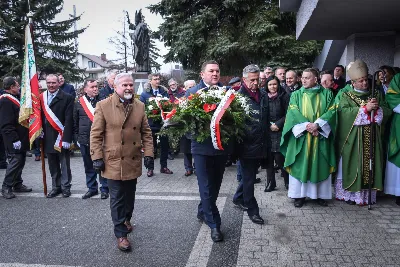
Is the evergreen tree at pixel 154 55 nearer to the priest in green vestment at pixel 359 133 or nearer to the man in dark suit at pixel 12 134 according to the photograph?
the man in dark suit at pixel 12 134

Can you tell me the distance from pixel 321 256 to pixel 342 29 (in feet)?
17.6

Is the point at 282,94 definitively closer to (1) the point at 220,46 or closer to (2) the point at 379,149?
(2) the point at 379,149

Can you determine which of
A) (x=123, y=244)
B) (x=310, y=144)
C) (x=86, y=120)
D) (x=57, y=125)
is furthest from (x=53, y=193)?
(x=310, y=144)

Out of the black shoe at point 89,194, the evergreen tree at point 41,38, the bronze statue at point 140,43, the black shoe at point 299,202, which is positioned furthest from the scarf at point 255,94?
the evergreen tree at point 41,38

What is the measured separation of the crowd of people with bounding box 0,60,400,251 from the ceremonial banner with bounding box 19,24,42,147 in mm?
178

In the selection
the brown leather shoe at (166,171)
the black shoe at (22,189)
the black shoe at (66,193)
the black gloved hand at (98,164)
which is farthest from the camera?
the brown leather shoe at (166,171)

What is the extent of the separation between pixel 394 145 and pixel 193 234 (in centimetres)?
350

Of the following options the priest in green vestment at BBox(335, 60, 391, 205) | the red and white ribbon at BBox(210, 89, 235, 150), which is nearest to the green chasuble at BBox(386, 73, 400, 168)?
the priest in green vestment at BBox(335, 60, 391, 205)

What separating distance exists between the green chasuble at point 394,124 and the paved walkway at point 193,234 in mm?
743

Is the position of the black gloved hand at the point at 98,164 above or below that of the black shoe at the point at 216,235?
above

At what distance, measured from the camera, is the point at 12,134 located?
646 centimetres

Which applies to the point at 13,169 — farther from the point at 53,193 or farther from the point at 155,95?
the point at 155,95

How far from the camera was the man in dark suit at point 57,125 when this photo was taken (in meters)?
6.25

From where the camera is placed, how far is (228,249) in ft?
13.5
